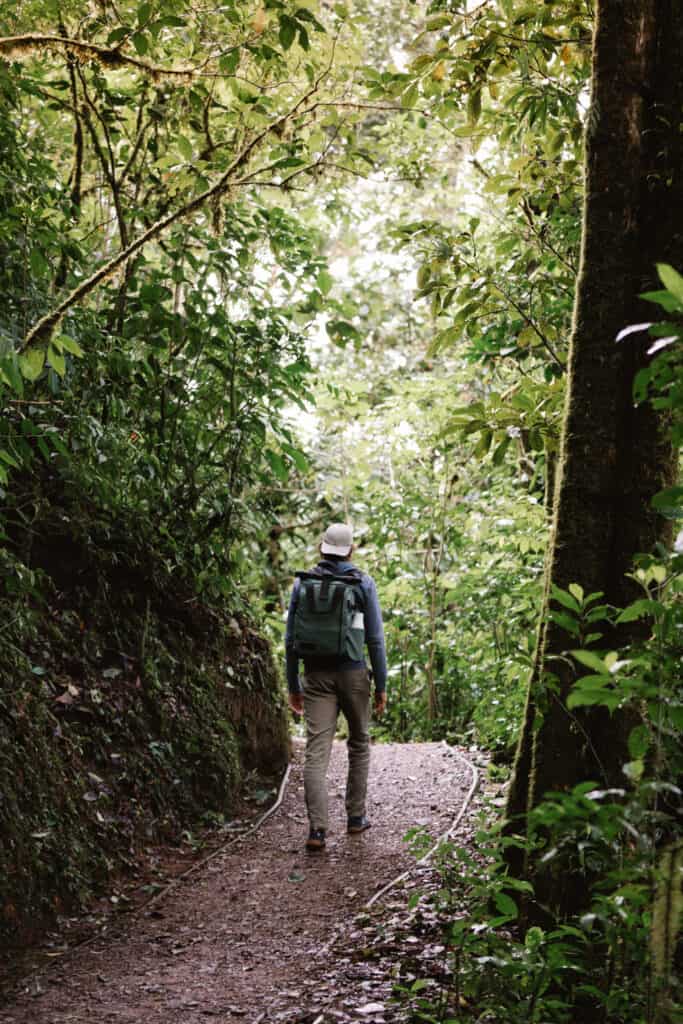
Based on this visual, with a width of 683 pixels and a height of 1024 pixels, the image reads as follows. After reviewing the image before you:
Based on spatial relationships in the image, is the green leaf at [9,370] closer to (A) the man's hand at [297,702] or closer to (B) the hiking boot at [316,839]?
(A) the man's hand at [297,702]

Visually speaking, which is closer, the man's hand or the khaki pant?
the khaki pant

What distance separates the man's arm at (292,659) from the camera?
271 inches

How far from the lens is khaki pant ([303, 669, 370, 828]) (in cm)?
681

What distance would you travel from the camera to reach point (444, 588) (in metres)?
12.7

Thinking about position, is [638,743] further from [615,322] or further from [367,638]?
[367,638]

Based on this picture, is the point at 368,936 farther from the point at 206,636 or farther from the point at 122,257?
the point at 122,257

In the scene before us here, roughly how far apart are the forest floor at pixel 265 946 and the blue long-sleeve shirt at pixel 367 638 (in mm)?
1242

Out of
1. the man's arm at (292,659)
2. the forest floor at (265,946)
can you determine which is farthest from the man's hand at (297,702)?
the forest floor at (265,946)

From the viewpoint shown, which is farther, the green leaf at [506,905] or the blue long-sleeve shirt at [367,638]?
the blue long-sleeve shirt at [367,638]

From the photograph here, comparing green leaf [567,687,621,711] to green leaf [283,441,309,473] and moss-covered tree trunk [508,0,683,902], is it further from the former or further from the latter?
green leaf [283,441,309,473]

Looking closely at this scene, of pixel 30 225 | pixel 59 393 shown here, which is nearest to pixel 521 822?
pixel 59 393

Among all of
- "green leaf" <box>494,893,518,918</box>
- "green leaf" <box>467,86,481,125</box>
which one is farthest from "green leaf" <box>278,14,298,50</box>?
"green leaf" <box>494,893,518,918</box>

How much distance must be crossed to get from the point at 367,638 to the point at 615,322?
3778mm

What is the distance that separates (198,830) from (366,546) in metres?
7.70
